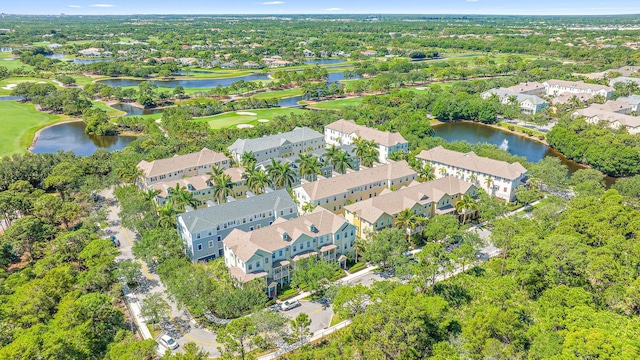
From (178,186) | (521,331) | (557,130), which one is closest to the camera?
(521,331)

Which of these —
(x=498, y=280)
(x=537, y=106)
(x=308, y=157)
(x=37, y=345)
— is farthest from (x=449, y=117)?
(x=37, y=345)

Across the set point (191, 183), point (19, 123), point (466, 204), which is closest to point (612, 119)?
point (466, 204)

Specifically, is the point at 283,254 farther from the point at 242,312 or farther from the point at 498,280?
the point at 498,280

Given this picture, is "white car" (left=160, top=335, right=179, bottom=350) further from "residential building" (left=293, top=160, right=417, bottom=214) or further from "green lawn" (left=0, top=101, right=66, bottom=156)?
"green lawn" (left=0, top=101, right=66, bottom=156)

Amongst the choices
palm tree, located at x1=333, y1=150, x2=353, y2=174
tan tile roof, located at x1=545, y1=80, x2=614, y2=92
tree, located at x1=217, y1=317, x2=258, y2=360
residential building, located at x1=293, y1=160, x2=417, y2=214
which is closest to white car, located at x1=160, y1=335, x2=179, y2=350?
tree, located at x1=217, y1=317, x2=258, y2=360

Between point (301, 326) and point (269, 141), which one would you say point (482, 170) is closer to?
point (269, 141)

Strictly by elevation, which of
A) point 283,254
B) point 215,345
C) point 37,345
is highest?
point 37,345
